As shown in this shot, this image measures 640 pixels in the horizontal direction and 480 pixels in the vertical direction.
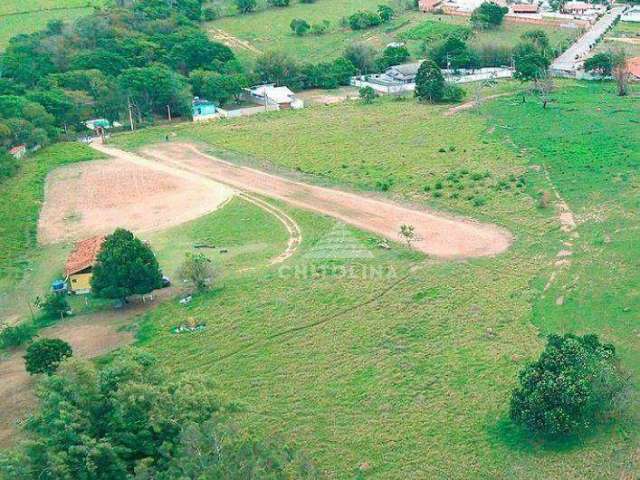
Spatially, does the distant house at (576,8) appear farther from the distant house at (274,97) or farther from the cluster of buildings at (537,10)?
the distant house at (274,97)

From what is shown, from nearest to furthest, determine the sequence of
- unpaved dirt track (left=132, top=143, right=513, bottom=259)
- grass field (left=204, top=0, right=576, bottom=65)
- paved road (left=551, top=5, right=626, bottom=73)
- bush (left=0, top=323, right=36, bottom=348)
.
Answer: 1. bush (left=0, top=323, right=36, bottom=348)
2. unpaved dirt track (left=132, top=143, right=513, bottom=259)
3. paved road (left=551, top=5, right=626, bottom=73)
4. grass field (left=204, top=0, right=576, bottom=65)

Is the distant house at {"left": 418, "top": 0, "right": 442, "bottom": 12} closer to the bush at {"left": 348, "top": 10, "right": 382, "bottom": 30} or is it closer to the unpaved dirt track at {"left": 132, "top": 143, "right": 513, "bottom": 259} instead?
the bush at {"left": 348, "top": 10, "right": 382, "bottom": 30}

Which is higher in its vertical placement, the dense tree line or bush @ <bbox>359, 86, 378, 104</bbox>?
the dense tree line

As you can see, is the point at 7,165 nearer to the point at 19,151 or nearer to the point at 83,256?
the point at 19,151

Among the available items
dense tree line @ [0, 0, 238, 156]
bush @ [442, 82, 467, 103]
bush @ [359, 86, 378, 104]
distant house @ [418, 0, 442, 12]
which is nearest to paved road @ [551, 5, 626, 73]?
bush @ [442, 82, 467, 103]

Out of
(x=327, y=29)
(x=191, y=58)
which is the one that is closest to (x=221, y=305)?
(x=191, y=58)
